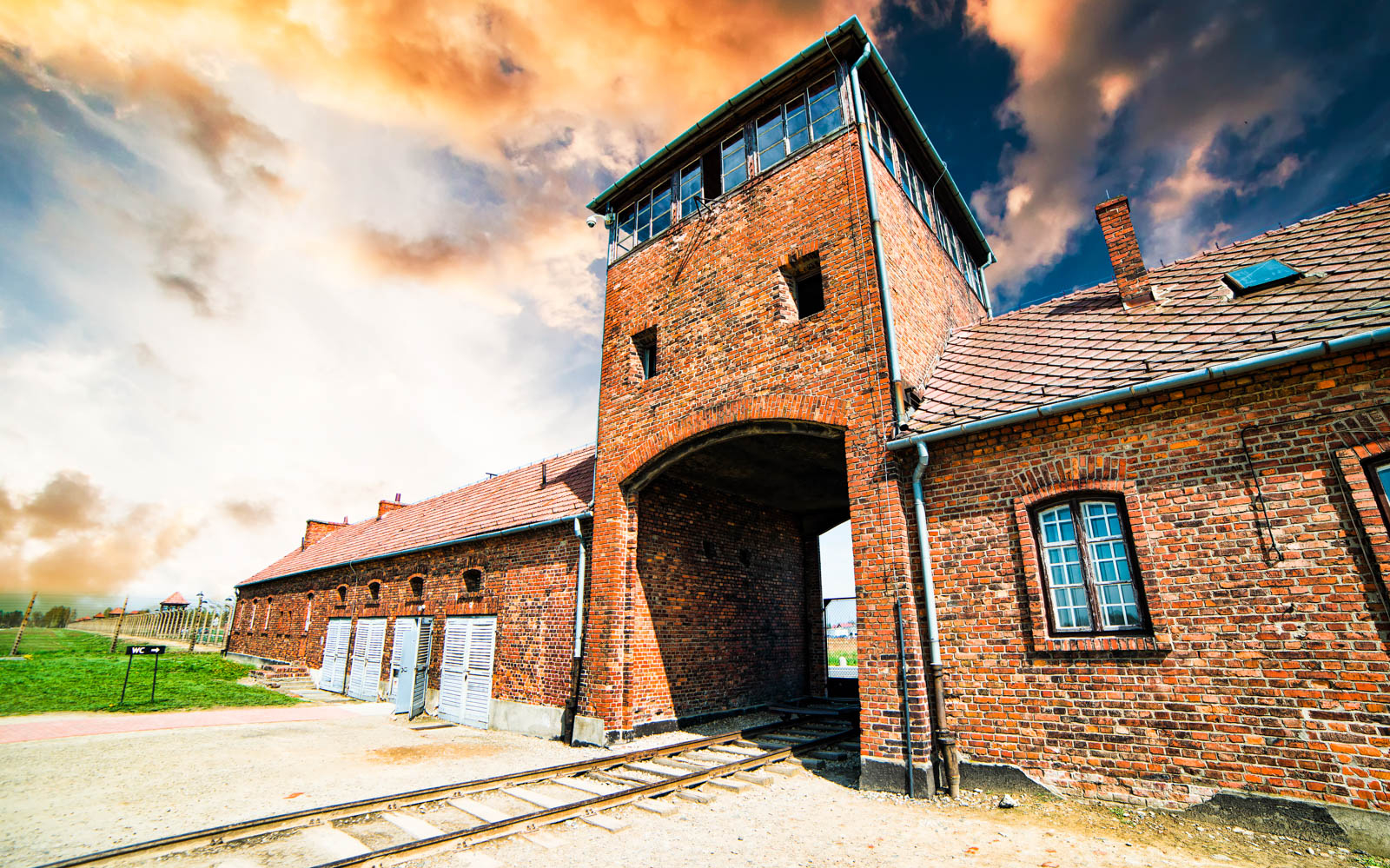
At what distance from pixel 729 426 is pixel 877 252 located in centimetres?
349

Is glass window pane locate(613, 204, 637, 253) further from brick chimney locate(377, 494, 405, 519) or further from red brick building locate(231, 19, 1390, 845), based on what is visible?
brick chimney locate(377, 494, 405, 519)

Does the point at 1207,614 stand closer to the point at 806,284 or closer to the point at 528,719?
the point at 806,284

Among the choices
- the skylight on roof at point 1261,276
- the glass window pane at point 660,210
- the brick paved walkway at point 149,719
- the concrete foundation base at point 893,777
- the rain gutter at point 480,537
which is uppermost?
the glass window pane at point 660,210

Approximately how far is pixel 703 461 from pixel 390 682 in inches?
475

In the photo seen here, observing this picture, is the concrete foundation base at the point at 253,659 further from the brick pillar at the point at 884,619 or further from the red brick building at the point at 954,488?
the brick pillar at the point at 884,619

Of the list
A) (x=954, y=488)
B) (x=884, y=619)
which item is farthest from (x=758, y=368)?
(x=884, y=619)

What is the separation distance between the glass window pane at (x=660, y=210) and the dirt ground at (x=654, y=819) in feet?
33.4

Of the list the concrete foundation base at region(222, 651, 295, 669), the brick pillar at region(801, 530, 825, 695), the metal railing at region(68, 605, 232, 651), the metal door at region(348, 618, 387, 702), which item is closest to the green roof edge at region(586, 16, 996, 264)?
the brick pillar at region(801, 530, 825, 695)

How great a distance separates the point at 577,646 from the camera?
1122cm

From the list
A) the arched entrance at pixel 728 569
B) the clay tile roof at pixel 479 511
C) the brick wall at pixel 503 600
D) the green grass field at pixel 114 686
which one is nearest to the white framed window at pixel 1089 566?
the arched entrance at pixel 728 569

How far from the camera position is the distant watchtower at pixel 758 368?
830cm

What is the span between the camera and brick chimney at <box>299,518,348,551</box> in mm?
30484

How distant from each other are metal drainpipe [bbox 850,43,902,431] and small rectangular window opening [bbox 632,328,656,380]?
4693 mm

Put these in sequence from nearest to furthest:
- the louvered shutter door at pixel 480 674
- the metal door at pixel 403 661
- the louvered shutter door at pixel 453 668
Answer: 1. the louvered shutter door at pixel 480 674
2. the louvered shutter door at pixel 453 668
3. the metal door at pixel 403 661
